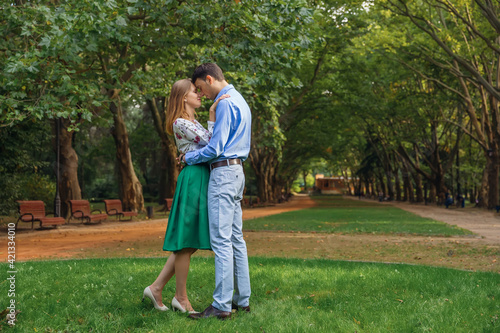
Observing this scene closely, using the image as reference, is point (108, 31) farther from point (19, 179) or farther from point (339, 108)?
point (339, 108)

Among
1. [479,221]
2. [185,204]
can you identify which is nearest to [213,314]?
[185,204]

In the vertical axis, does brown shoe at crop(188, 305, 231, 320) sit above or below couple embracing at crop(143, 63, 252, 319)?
below

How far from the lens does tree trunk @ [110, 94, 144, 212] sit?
21.8 meters

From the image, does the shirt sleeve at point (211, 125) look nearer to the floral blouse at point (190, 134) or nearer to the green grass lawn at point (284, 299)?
Answer: the floral blouse at point (190, 134)

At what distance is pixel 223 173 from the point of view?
4.11m

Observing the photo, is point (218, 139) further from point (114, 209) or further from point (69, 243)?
point (114, 209)

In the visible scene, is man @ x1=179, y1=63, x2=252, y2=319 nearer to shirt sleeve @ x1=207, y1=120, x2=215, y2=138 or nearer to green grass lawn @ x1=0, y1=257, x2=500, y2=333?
shirt sleeve @ x1=207, y1=120, x2=215, y2=138

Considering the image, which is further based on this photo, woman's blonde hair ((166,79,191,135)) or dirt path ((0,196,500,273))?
dirt path ((0,196,500,273))

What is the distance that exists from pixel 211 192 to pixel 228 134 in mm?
518

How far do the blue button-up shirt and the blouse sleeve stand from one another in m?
0.17

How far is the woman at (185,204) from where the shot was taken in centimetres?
416

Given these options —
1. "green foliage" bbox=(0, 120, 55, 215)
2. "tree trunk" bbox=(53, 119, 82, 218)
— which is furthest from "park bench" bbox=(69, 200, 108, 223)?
"green foliage" bbox=(0, 120, 55, 215)

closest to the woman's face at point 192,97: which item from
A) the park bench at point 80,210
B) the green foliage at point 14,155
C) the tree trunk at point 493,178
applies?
the green foliage at point 14,155

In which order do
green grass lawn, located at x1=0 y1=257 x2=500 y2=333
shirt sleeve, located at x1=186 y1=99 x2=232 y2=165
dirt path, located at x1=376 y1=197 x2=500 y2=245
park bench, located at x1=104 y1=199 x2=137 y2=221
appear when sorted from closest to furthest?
green grass lawn, located at x1=0 y1=257 x2=500 y2=333 < shirt sleeve, located at x1=186 y1=99 x2=232 y2=165 < dirt path, located at x1=376 y1=197 x2=500 y2=245 < park bench, located at x1=104 y1=199 x2=137 y2=221
